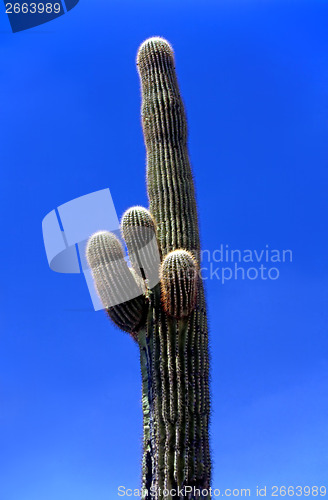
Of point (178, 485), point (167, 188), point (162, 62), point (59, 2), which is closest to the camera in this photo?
point (178, 485)

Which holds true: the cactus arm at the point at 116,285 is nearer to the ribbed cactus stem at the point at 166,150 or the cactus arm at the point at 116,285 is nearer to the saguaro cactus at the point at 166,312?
the saguaro cactus at the point at 166,312

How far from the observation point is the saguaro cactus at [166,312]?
420 centimetres

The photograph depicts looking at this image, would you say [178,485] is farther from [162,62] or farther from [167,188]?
[162,62]

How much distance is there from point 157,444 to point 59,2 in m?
6.51

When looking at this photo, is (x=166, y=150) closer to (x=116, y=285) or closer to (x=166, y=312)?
(x=116, y=285)

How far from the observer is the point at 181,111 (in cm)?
608

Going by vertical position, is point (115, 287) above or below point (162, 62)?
below

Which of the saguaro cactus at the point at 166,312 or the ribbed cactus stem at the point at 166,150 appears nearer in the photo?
the saguaro cactus at the point at 166,312

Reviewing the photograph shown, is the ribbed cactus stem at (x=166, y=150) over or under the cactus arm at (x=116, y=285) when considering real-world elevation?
over

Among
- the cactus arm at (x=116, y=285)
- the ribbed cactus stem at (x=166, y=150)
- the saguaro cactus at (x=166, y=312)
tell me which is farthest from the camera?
the ribbed cactus stem at (x=166, y=150)

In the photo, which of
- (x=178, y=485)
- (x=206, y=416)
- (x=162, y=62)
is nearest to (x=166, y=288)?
(x=206, y=416)

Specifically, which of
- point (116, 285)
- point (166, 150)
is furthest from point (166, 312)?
point (166, 150)

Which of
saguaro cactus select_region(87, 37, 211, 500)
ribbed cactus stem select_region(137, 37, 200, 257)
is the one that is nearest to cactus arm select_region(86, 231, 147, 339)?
saguaro cactus select_region(87, 37, 211, 500)

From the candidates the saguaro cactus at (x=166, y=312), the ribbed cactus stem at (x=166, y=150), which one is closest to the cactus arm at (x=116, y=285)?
the saguaro cactus at (x=166, y=312)
